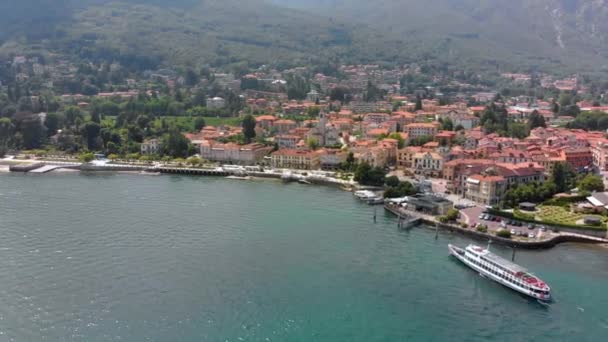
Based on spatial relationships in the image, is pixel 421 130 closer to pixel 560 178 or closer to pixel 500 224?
pixel 560 178

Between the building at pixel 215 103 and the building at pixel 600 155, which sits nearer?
the building at pixel 600 155

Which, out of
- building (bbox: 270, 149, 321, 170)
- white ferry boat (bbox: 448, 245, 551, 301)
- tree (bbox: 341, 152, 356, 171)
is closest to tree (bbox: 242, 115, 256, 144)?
building (bbox: 270, 149, 321, 170)

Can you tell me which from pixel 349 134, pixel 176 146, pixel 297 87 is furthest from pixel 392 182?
pixel 297 87

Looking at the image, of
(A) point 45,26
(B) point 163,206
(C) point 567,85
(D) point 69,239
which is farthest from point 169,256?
(A) point 45,26

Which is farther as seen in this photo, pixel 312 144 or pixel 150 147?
pixel 150 147

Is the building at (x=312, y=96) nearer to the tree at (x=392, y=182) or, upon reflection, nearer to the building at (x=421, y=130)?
the building at (x=421, y=130)

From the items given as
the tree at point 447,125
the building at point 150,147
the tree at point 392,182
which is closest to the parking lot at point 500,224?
the tree at point 392,182
